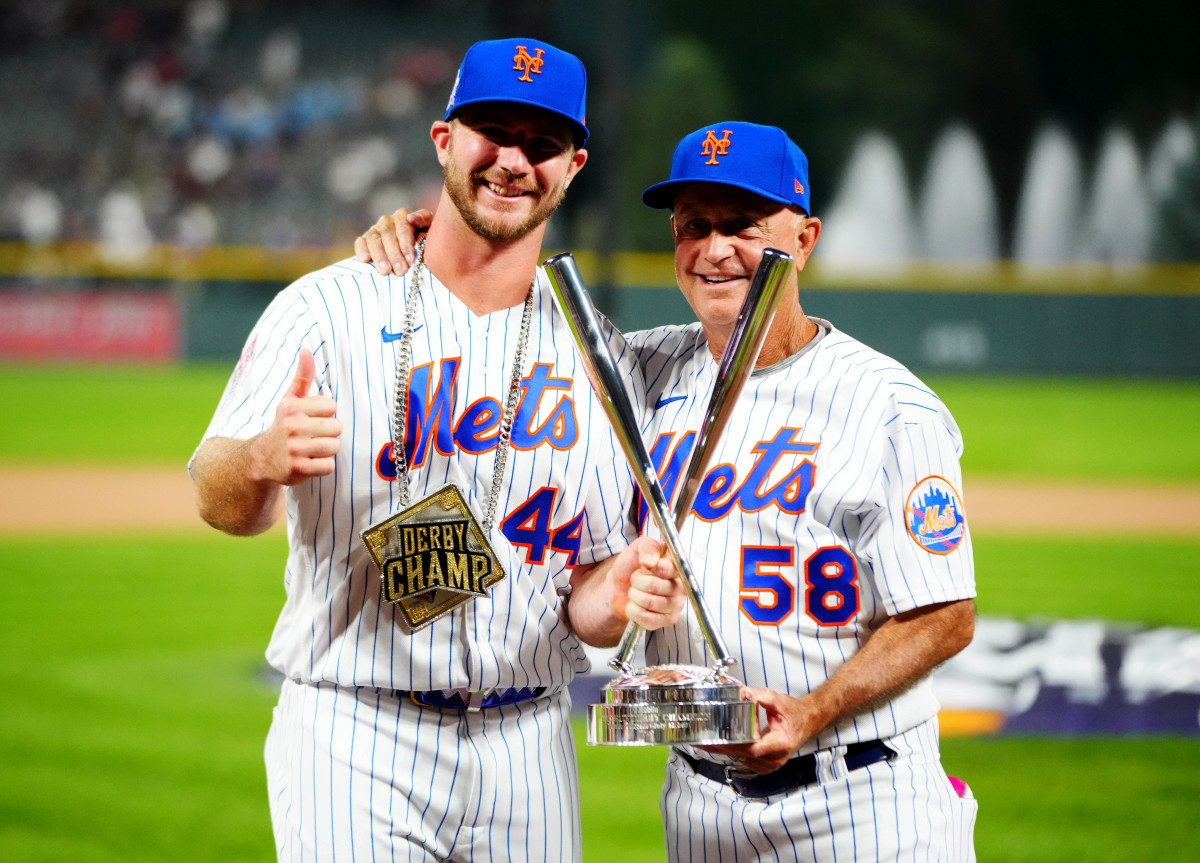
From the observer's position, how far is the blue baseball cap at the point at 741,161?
2.13 m

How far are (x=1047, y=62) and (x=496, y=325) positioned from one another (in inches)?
1098

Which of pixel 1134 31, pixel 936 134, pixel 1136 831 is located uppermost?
pixel 1134 31

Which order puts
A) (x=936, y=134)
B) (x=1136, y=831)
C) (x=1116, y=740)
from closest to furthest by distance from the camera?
1. (x=1136, y=831)
2. (x=1116, y=740)
3. (x=936, y=134)

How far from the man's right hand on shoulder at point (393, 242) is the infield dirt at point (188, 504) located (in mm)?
7853

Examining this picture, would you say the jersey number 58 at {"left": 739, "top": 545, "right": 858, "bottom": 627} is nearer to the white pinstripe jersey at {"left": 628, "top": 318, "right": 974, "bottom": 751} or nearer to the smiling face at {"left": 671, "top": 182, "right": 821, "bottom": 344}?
the white pinstripe jersey at {"left": 628, "top": 318, "right": 974, "bottom": 751}

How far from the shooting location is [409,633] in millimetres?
2074

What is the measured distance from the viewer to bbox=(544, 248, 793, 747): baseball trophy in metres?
1.76

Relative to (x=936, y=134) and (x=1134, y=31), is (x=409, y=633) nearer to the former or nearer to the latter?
(x=936, y=134)

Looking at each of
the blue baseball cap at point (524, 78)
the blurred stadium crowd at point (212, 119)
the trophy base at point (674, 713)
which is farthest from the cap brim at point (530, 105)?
the blurred stadium crowd at point (212, 119)

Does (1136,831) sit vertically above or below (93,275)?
below

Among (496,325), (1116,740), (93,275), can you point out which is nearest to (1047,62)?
(93,275)

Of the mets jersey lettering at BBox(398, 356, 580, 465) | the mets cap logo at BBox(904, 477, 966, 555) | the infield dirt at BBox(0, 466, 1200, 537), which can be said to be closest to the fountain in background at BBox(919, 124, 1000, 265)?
the infield dirt at BBox(0, 466, 1200, 537)

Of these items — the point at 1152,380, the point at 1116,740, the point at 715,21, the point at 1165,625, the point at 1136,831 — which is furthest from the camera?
the point at 715,21

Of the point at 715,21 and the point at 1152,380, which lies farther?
the point at 715,21
